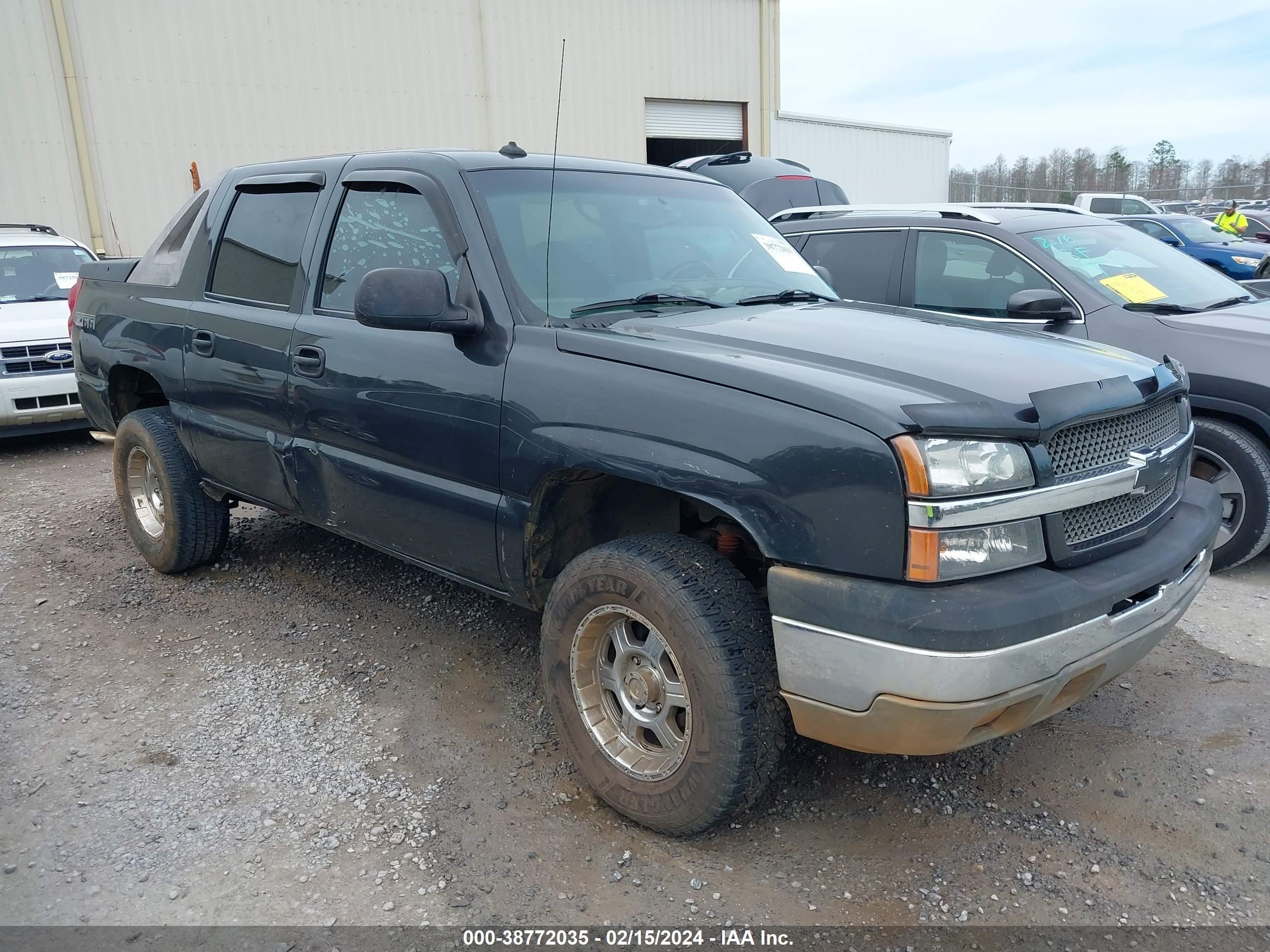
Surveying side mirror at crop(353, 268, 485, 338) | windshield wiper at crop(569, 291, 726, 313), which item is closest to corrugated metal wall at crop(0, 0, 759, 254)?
windshield wiper at crop(569, 291, 726, 313)

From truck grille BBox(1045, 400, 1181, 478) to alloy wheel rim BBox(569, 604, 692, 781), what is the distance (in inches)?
44.1

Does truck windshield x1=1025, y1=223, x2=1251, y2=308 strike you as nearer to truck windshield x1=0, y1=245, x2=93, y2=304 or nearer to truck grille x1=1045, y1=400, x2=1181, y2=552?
truck grille x1=1045, y1=400, x2=1181, y2=552

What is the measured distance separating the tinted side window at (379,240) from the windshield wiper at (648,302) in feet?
1.57

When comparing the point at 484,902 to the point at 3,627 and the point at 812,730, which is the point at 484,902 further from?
the point at 3,627

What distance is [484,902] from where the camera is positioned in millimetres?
2496

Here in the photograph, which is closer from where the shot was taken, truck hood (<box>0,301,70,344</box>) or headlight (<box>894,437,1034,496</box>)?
headlight (<box>894,437,1034,496</box>)

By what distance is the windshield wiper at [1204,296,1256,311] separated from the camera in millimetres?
5125

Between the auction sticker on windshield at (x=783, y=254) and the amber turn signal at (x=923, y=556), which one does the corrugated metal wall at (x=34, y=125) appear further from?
the amber turn signal at (x=923, y=556)

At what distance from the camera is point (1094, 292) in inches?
199

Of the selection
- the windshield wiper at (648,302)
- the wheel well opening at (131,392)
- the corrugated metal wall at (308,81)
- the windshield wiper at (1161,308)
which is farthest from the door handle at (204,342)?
the corrugated metal wall at (308,81)

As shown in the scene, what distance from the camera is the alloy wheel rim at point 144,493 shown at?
4.91m

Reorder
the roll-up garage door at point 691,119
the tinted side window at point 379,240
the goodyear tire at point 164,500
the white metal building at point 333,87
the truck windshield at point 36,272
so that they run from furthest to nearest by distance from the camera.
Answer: the roll-up garage door at point 691,119 → the white metal building at point 333,87 → the truck windshield at point 36,272 → the goodyear tire at point 164,500 → the tinted side window at point 379,240

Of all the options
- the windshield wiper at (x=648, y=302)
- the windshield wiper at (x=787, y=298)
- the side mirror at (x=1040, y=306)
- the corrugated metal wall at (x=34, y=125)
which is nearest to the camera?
the windshield wiper at (x=648, y=302)

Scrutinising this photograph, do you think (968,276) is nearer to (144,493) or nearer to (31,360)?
(144,493)
